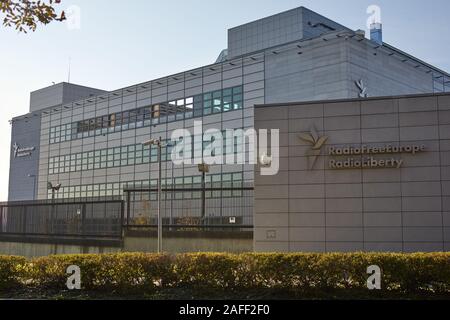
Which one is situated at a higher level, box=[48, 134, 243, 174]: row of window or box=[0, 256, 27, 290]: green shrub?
box=[48, 134, 243, 174]: row of window

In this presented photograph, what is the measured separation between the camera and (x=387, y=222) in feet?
62.1

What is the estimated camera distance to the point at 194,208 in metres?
26.8

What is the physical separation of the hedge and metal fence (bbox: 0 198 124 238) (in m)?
10.6

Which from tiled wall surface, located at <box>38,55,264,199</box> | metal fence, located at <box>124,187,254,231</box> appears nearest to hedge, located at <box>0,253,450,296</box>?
metal fence, located at <box>124,187,254,231</box>

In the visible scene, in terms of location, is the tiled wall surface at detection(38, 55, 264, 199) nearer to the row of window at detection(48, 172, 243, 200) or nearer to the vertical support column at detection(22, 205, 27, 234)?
the row of window at detection(48, 172, 243, 200)

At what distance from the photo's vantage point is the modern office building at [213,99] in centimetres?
4544

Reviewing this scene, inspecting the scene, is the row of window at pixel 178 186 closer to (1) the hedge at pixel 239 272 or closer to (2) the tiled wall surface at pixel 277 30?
(1) the hedge at pixel 239 272

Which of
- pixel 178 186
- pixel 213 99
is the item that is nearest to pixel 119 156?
pixel 213 99

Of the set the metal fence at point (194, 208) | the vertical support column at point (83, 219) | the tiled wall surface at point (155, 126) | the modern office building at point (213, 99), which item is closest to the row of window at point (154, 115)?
the modern office building at point (213, 99)

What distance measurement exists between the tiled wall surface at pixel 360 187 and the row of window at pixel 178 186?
18.8 feet

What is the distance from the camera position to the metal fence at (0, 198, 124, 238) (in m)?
27.8

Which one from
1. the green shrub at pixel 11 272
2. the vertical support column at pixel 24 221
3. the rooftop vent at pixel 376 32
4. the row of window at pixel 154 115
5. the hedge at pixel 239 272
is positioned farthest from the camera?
the rooftop vent at pixel 376 32
